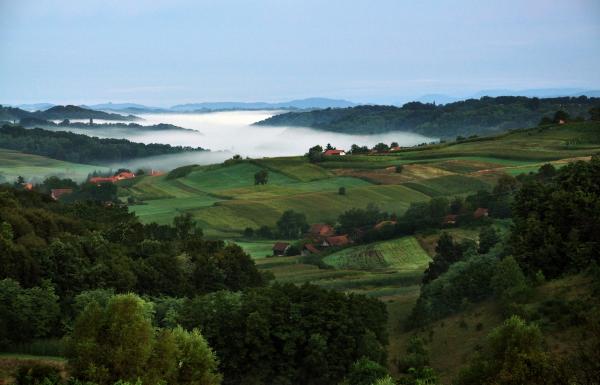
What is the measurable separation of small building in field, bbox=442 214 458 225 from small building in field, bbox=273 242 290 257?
17001mm

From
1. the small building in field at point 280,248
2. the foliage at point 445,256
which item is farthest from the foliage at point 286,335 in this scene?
the small building in field at point 280,248

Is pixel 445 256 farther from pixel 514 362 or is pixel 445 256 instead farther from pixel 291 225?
pixel 514 362

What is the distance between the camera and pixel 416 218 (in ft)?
272

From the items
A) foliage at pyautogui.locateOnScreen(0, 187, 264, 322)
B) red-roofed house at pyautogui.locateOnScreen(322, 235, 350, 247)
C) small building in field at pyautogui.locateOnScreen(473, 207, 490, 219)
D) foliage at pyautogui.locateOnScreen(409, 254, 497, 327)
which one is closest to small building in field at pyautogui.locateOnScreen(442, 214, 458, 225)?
small building in field at pyautogui.locateOnScreen(473, 207, 490, 219)

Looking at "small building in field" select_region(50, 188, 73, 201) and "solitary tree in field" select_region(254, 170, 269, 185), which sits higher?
"solitary tree in field" select_region(254, 170, 269, 185)

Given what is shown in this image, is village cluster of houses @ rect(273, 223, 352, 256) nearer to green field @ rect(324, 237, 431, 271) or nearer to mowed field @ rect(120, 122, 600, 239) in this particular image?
green field @ rect(324, 237, 431, 271)

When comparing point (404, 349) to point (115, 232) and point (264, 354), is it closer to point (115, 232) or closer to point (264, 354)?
point (264, 354)

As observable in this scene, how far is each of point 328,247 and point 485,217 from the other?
16883mm

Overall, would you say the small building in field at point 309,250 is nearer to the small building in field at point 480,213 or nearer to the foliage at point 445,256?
the small building in field at point 480,213

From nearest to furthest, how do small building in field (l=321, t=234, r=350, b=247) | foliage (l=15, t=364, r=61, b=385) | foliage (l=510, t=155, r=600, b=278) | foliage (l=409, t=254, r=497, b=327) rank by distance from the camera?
foliage (l=15, t=364, r=61, b=385) < foliage (l=510, t=155, r=600, b=278) < foliage (l=409, t=254, r=497, b=327) < small building in field (l=321, t=234, r=350, b=247)

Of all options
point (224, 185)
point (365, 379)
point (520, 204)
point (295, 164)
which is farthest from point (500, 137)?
point (365, 379)

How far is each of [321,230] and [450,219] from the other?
15661 millimetres

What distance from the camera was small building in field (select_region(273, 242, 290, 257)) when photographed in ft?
259

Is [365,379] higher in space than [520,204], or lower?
lower
